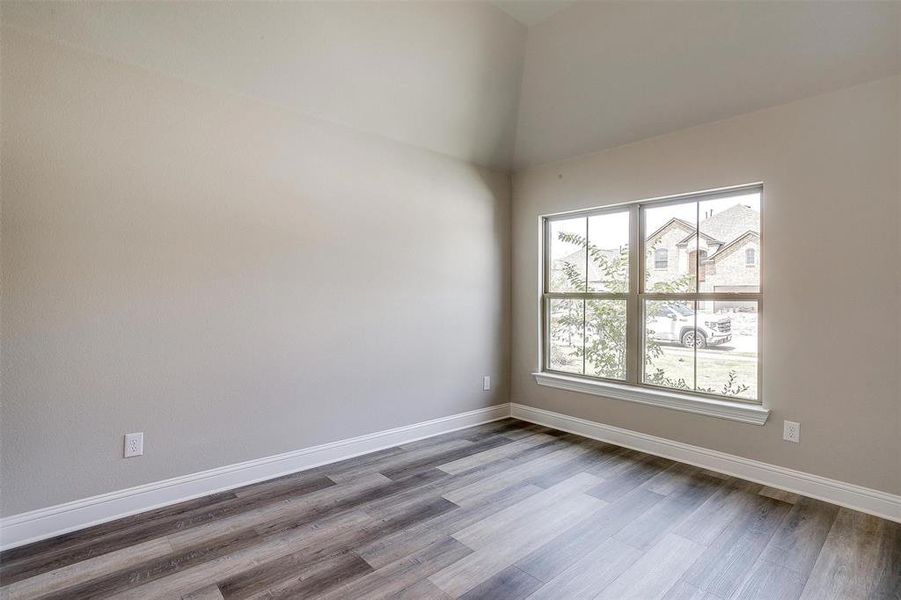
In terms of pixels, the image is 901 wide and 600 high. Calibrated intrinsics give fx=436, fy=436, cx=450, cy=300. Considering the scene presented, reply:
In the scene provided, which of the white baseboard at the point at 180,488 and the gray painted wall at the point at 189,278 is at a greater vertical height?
the gray painted wall at the point at 189,278

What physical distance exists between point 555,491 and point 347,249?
7.18ft

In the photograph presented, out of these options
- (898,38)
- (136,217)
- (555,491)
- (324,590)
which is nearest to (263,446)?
(324,590)

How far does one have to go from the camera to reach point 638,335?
359cm

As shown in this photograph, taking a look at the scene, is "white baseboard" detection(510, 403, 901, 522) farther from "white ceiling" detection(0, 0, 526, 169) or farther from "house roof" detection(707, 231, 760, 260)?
"white ceiling" detection(0, 0, 526, 169)

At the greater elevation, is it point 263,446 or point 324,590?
point 263,446

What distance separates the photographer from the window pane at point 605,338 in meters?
3.71

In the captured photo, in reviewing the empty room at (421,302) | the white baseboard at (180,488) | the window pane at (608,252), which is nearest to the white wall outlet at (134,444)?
the empty room at (421,302)

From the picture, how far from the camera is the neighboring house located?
3.01m

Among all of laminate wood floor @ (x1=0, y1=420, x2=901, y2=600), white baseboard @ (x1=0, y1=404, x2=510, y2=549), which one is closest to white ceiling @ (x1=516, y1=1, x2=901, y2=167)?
laminate wood floor @ (x1=0, y1=420, x2=901, y2=600)

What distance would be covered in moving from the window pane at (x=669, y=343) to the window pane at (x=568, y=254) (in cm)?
69

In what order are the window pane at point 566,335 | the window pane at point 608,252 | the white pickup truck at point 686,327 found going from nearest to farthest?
the white pickup truck at point 686,327 → the window pane at point 608,252 → the window pane at point 566,335

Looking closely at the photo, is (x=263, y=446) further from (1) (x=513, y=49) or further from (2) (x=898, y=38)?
(2) (x=898, y=38)

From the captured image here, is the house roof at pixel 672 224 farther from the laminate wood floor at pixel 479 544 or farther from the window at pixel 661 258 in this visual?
the laminate wood floor at pixel 479 544

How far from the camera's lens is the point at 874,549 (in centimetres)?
211
